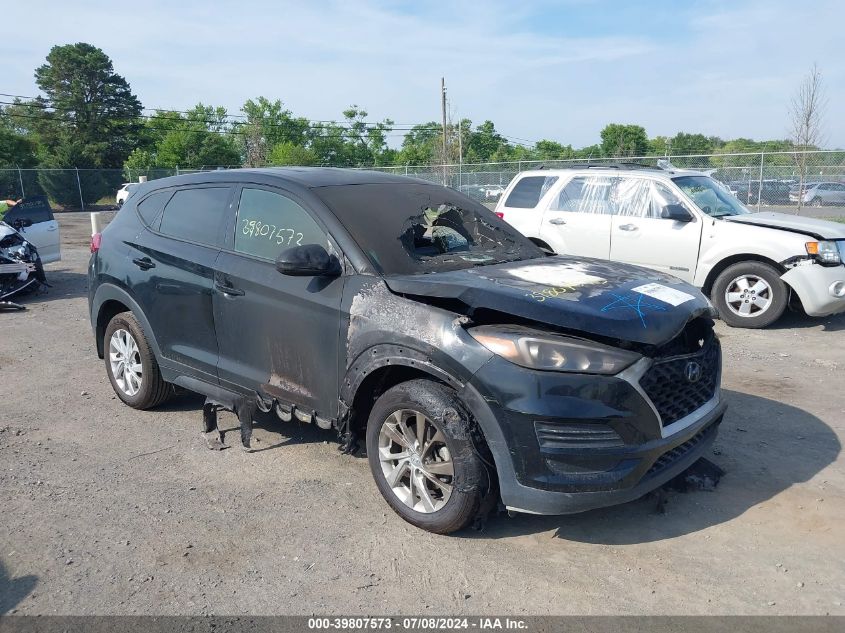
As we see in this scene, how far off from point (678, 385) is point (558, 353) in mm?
740

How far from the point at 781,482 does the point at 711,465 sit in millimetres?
417

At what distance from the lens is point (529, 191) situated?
1001 cm

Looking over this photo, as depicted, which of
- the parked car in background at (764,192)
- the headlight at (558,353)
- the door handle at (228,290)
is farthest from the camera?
the parked car in background at (764,192)

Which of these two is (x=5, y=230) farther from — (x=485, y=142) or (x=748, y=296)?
(x=485, y=142)

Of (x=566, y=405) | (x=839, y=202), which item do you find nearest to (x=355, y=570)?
(x=566, y=405)

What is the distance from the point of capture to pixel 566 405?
3166mm

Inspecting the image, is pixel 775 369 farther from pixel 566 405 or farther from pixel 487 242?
pixel 566 405

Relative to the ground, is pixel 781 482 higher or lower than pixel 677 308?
lower

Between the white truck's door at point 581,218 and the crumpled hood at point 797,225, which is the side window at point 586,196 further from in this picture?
the crumpled hood at point 797,225

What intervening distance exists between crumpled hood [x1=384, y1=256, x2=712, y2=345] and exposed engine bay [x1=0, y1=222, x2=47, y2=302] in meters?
8.42

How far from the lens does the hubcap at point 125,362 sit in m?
5.46

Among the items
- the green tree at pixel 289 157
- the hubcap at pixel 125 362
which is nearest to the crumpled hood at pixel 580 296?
the hubcap at pixel 125 362

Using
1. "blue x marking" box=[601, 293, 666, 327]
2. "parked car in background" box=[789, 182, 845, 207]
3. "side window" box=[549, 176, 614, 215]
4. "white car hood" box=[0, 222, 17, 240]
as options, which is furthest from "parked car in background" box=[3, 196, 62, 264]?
"parked car in background" box=[789, 182, 845, 207]

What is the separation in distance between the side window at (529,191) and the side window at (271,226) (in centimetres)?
595
